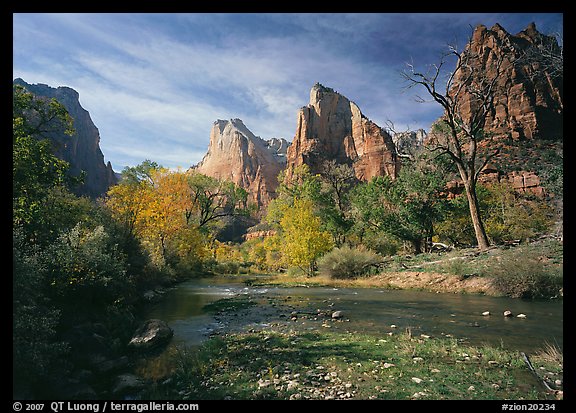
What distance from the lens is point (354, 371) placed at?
618 centimetres

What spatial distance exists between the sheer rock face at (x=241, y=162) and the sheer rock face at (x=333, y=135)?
2206cm

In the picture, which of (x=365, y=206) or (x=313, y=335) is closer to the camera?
(x=313, y=335)

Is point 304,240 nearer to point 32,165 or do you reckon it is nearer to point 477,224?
point 477,224

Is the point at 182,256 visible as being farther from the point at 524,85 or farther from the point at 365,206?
the point at 524,85

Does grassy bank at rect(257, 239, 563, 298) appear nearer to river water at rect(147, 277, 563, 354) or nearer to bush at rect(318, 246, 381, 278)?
bush at rect(318, 246, 381, 278)

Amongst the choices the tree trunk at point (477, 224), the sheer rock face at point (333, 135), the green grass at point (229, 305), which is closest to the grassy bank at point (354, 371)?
the green grass at point (229, 305)

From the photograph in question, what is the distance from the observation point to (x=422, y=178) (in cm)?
3272

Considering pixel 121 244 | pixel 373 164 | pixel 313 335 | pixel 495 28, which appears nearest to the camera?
pixel 313 335

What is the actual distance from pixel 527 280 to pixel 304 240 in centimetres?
1875

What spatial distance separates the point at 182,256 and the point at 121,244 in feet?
52.5

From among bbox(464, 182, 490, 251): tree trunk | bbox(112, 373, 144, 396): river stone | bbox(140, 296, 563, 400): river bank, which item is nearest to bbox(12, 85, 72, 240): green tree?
bbox(112, 373, 144, 396): river stone

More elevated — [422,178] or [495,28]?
[495,28]

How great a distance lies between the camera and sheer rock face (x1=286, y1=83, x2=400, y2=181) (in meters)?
133
